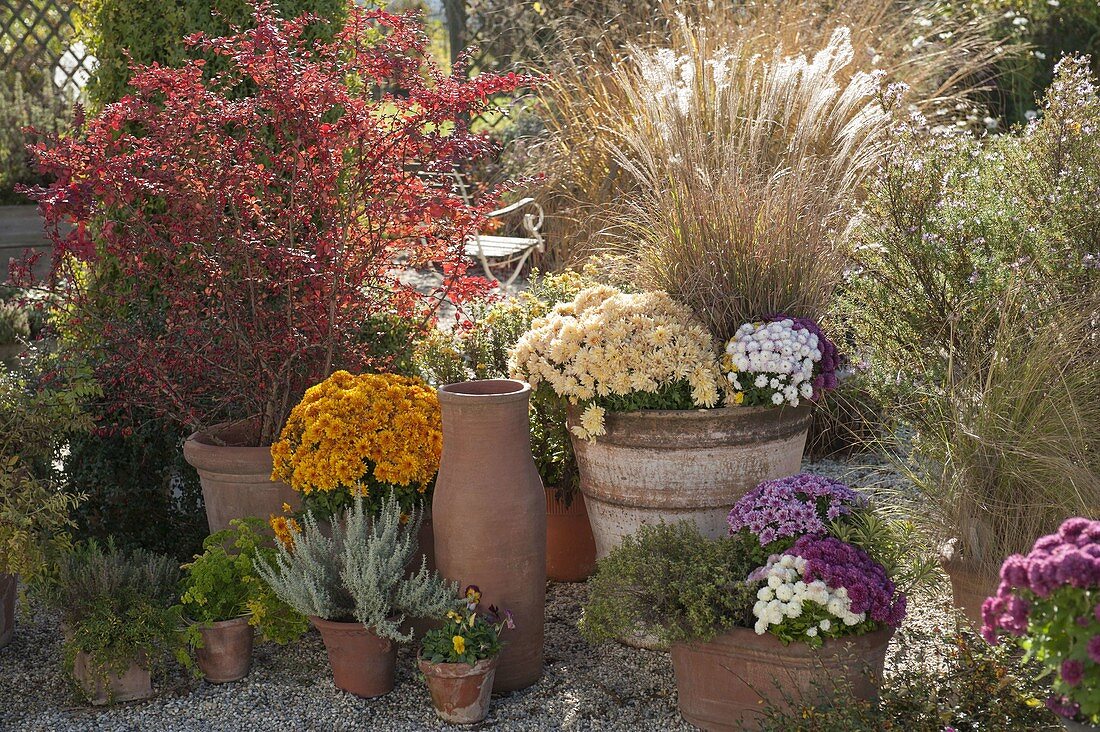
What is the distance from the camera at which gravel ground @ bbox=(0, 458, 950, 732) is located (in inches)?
121

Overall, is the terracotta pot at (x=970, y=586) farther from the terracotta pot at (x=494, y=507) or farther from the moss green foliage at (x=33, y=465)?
the moss green foliage at (x=33, y=465)

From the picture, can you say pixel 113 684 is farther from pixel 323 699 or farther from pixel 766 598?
pixel 766 598

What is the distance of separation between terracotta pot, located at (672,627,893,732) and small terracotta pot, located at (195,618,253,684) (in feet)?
4.10

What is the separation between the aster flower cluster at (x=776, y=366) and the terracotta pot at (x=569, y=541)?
87 cm

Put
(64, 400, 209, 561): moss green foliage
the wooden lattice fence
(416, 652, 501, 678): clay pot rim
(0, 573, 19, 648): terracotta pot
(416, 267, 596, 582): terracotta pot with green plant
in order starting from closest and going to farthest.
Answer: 1. (416, 652, 501, 678): clay pot rim
2. (0, 573, 19, 648): terracotta pot
3. (416, 267, 596, 582): terracotta pot with green plant
4. (64, 400, 209, 561): moss green foliage
5. the wooden lattice fence

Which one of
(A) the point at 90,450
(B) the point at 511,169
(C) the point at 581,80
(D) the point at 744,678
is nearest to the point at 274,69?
(A) the point at 90,450

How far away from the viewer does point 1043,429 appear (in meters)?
3.17

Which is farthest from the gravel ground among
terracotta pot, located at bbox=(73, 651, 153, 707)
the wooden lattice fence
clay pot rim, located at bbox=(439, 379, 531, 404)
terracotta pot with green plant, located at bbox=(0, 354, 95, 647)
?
the wooden lattice fence

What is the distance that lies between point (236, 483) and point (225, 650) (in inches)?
23.5

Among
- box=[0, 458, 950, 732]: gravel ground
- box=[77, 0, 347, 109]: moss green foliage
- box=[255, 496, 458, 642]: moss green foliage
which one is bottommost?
box=[0, 458, 950, 732]: gravel ground

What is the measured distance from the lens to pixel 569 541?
3.98 metres

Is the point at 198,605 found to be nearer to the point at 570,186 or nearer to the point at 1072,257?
the point at 1072,257

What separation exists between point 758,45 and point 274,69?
3.91 m

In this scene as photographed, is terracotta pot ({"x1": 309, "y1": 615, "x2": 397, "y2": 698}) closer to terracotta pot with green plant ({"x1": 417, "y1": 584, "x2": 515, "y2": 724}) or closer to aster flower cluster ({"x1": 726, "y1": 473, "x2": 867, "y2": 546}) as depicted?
terracotta pot with green plant ({"x1": 417, "y1": 584, "x2": 515, "y2": 724})
